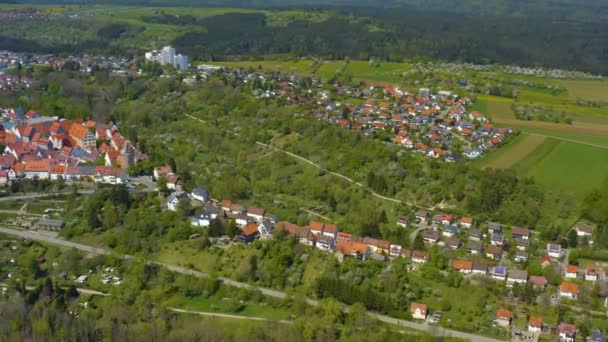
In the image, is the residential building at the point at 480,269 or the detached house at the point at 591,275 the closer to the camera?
the detached house at the point at 591,275

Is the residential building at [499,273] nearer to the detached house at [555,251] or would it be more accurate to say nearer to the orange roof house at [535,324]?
the detached house at [555,251]

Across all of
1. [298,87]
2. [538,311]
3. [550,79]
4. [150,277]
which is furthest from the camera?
[550,79]

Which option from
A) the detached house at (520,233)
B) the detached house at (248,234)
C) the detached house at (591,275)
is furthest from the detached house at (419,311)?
the detached house at (248,234)

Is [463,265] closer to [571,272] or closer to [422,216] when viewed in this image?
[571,272]

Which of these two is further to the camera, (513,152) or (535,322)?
(513,152)

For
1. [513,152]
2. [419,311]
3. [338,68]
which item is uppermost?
[338,68]

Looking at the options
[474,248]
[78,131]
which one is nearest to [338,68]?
[78,131]

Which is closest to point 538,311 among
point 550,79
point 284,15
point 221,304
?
point 221,304

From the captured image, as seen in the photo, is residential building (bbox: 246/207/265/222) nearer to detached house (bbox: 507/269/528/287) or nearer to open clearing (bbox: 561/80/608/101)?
detached house (bbox: 507/269/528/287)

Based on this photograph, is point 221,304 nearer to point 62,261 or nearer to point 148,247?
point 148,247
